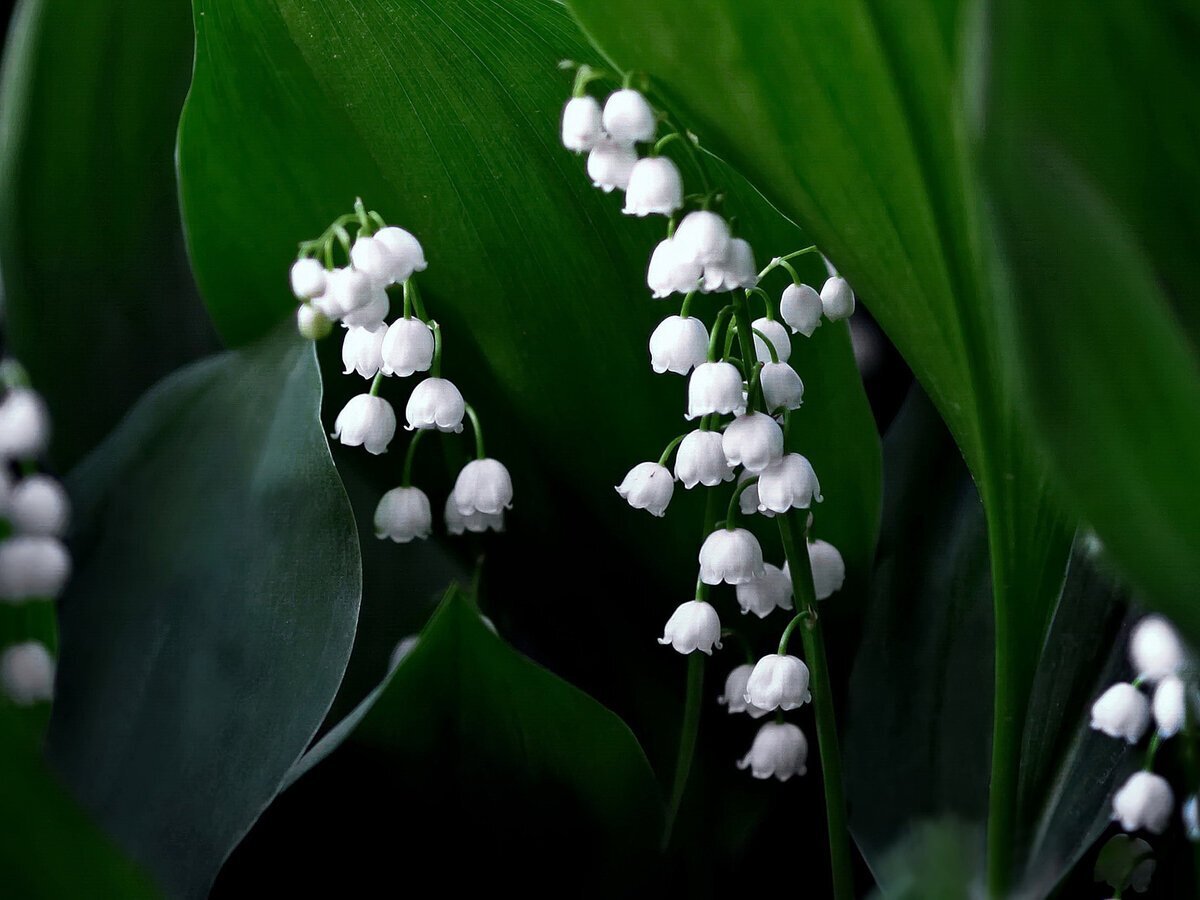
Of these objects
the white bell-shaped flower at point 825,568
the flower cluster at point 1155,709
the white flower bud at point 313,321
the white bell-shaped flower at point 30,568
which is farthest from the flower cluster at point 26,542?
the flower cluster at point 1155,709

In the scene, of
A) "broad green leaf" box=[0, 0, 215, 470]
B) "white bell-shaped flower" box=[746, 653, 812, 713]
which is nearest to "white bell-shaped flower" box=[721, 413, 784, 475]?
"white bell-shaped flower" box=[746, 653, 812, 713]

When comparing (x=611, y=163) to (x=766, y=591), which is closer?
(x=611, y=163)

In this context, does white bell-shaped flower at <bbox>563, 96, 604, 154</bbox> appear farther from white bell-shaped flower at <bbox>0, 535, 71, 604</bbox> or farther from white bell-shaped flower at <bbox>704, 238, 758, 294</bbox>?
white bell-shaped flower at <bbox>0, 535, 71, 604</bbox>

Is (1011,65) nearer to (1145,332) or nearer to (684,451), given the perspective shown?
(1145,332)

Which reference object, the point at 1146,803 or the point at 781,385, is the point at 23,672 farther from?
the point at 1146,803

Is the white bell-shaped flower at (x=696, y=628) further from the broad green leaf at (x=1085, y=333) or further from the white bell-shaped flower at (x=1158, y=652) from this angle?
the broad green leaf at (x=1085, y=333)

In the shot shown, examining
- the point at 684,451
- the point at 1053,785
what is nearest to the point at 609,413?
the point at 684,451

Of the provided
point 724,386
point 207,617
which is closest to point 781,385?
point 724,386
